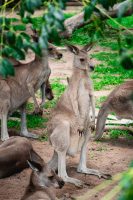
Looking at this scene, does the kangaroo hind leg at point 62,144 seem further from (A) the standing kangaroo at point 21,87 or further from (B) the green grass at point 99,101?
(B) the green grass at point 99,101

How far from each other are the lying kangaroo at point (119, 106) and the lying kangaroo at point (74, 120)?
0.91 meters

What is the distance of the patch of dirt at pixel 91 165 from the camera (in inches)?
239

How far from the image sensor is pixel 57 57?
8.48 m

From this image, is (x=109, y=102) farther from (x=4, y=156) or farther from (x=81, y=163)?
(x=4, y=156)

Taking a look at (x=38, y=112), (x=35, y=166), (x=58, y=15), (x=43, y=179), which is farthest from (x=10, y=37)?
(x=38, y=112)

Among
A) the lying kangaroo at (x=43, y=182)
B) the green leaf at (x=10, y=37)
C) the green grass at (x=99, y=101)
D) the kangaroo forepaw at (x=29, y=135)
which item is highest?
the green leaf at (x=10, y=37)

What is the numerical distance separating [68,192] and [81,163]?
0.61 meters

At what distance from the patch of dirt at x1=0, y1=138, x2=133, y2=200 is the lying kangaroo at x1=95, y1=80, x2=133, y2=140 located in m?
0.28

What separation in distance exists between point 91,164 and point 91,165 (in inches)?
1.3

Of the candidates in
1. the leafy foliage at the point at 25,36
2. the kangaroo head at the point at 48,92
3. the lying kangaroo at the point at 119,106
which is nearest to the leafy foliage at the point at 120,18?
the leafy foliage at the point at 25,36

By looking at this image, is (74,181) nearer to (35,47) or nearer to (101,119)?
(101,119)

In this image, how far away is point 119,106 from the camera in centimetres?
750

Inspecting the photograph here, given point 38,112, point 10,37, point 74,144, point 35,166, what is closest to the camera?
point 10,37

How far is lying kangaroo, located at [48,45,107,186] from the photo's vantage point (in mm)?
6191
